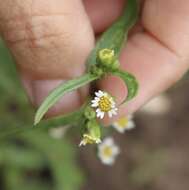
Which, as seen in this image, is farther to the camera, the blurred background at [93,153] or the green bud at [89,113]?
the blurred background at [93,153]

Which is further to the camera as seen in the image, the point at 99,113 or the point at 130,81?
the point at 99,113

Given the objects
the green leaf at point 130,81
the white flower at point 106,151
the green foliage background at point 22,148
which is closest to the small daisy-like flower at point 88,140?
the green leaf at point 130,81

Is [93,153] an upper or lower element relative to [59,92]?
lower

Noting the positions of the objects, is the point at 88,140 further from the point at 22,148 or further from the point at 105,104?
the point at 22,148

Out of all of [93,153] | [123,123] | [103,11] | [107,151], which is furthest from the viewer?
[93,153]

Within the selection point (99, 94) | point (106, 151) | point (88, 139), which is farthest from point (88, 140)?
point (106, 151)

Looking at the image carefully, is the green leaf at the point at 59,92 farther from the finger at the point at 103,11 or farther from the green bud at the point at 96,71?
the finger at the point at 103,11

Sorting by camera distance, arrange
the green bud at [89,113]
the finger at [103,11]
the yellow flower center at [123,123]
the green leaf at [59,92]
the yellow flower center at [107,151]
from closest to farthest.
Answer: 1. the green leaf at [59,92]
2. the green bud at [89,113]
3. the finger at [103,11]
4. the yellow flower center at [123,123]
5. the yellow flower center at [107,151]

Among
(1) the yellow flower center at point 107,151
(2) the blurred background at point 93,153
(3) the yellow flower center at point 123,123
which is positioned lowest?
(2) the blurred background at point 93,153
